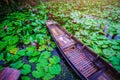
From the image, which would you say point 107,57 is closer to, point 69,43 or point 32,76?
point 69,43

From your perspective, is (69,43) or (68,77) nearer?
(68,77)

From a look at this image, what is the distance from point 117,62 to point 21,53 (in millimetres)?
3792

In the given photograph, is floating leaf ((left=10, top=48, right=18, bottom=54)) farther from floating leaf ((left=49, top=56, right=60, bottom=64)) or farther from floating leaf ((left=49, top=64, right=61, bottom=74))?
floating leaf ((left=49, top=64, right=61, bottom=74))

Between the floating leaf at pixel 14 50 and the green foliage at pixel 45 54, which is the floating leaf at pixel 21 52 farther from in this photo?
the green foliage at pixel 45 54

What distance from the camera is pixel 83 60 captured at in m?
4.18

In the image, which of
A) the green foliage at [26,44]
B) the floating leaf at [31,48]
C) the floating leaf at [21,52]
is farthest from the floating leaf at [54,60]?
the floating leaf at [21,52]

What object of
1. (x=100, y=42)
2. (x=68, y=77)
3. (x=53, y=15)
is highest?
(x=53, y=15)

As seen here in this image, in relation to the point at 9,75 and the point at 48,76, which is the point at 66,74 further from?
the point at 9,75

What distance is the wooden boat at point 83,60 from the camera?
355 cm

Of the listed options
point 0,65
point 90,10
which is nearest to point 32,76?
point 0,65

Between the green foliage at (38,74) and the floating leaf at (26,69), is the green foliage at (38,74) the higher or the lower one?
the lower one

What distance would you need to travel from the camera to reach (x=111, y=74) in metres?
3.55

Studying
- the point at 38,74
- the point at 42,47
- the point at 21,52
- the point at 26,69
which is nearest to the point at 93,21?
the point at 42,47

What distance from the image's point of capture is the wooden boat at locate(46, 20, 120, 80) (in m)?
3.55
